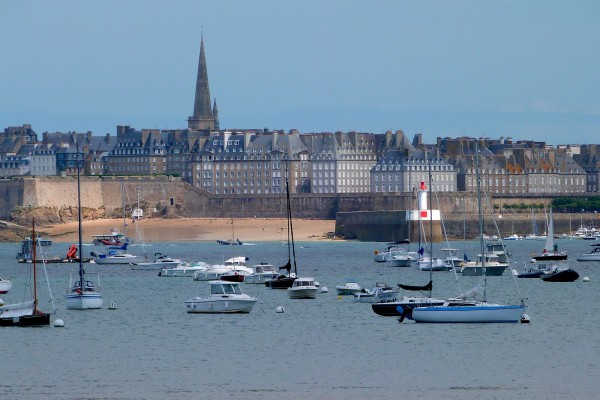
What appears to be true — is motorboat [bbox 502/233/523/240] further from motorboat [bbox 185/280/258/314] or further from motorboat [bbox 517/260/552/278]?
motorboat [bbox 185/280/258/314]

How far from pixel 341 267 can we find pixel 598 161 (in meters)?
64.4

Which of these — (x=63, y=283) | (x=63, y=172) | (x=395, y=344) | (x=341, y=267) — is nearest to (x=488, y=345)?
(x=395, y=344)

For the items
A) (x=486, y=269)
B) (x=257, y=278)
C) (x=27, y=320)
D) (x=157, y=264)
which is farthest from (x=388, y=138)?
(x=27, y=320)

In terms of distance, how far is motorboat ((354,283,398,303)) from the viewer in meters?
44.6

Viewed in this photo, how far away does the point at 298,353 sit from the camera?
35406 millimetres

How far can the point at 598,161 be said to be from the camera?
130m

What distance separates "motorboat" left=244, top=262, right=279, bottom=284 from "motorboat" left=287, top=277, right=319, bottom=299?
17.9 feet

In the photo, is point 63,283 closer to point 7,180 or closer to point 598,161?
point 7,180

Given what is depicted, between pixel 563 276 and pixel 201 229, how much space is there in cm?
5626

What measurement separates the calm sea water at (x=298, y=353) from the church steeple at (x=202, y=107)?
84.1 meters

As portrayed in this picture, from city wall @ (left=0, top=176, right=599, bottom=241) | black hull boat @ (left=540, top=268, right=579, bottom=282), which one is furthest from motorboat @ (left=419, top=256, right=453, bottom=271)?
city wall @ (left=0, top=176, right=599, bottom=241)

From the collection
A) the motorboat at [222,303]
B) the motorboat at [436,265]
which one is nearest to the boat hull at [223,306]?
the motorboat at [222,303]

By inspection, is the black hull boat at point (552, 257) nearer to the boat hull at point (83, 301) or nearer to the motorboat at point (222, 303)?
the motorboat at point (222, 303)

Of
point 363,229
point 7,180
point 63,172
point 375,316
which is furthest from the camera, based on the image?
point 63,172
